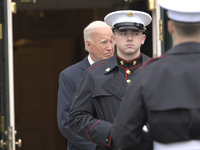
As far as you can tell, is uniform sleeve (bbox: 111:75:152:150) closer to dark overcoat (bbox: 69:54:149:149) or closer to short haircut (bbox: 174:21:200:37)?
short haircut (bbox: 174:21:200:37)

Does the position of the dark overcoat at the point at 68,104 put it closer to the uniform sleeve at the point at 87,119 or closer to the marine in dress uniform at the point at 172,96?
the uniform sleeve at the point at 87,119

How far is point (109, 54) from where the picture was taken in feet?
12.1

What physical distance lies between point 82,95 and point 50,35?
204 inches

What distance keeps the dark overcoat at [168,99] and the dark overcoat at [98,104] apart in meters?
0.72

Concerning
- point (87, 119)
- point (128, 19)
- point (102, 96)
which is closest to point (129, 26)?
point (128, 19)

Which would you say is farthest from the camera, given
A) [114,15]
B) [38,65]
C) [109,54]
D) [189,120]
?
[38,65]

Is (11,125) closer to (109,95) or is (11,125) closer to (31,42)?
(109,95)

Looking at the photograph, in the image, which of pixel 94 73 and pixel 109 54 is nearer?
pixel 94 73

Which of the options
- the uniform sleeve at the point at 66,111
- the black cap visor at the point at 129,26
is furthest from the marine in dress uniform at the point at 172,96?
the uniform sleeve at the point at 66,111

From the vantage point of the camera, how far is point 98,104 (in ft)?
9.12

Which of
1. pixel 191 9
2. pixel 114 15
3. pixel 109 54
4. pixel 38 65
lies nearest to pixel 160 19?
pixel 109 54

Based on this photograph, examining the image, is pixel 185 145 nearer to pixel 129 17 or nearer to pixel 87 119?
pixel 87 119

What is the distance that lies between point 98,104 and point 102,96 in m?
0.05

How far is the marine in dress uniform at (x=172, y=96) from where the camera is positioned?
6.17 ft
